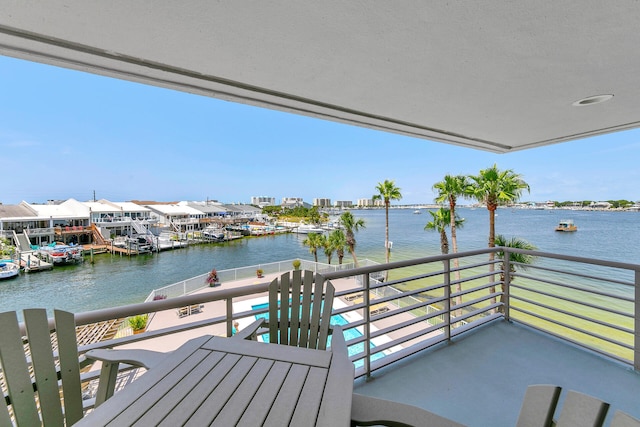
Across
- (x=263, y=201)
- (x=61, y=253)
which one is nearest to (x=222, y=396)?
(x=61, y=253)

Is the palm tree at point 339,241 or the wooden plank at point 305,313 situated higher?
the wooden plank at point 305,313

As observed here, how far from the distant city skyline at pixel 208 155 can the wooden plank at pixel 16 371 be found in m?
4.25

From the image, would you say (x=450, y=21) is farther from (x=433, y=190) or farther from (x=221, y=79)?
(x=433, y=190)

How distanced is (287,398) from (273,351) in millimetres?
277

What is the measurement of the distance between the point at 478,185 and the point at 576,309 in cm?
1160

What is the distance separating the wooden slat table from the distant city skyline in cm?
412

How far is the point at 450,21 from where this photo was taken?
45.7 inches

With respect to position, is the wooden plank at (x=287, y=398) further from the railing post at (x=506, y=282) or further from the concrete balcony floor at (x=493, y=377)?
the railing post at (x=506, y=282)

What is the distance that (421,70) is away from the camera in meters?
1.55

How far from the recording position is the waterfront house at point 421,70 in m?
1.12

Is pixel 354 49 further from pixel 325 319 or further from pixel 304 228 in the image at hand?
pixel 304 228

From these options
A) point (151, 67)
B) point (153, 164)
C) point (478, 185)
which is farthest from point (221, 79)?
point (153, 164)

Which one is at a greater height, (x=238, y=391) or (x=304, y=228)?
(x=238, y=391)

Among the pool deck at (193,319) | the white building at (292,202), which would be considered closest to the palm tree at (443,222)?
the pool deck at (193,319)
